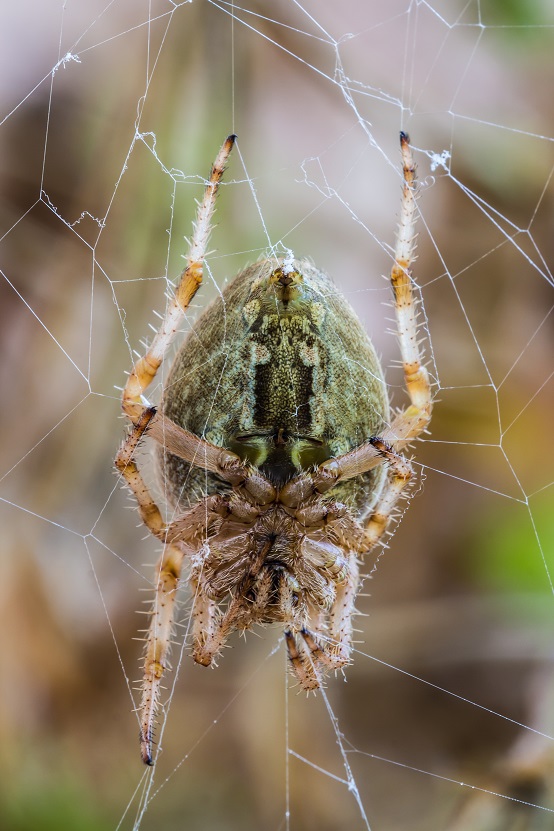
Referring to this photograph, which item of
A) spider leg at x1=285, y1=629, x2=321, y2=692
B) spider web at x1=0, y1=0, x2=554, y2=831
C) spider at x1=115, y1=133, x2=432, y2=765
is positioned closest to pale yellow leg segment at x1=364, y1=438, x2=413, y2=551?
spider at x1=115, y1=133, x2=432, y2=765

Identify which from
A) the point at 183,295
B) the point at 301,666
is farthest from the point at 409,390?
the point at 301,666

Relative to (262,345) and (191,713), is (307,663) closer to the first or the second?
(262,345)

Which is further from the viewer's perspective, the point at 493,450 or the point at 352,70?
the point at 493,450

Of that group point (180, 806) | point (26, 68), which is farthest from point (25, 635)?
point (26, 68)

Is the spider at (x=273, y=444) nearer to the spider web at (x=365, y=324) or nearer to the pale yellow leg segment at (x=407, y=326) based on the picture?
the pale yellow leg segment at (x=407, y=326)

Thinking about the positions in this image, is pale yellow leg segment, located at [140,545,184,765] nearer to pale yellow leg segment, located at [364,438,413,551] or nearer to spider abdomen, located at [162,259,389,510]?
spider abdomen, located at [162,259,389,510]

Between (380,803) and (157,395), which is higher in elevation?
(157,395)

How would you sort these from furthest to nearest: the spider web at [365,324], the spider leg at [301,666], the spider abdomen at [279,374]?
the spider web at [365,324] < the spider leg at [301,666] < the spider abdomen at [279,374]

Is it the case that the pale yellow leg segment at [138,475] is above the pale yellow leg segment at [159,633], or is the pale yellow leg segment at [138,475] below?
above

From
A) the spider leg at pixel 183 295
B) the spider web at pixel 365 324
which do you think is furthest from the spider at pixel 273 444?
the spider web at pixel 365 324
